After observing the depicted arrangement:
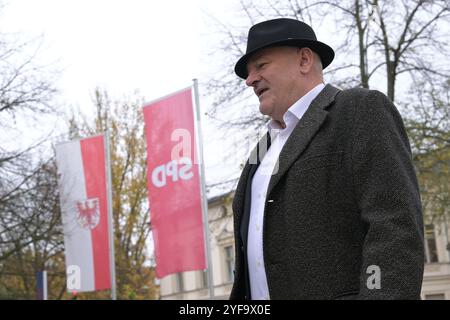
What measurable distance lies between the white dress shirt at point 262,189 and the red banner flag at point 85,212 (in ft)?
38.2

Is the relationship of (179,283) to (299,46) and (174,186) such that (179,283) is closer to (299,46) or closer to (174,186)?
(174,186)

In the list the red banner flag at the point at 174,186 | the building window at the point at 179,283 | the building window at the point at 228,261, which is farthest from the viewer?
the building window at the point at 179,283

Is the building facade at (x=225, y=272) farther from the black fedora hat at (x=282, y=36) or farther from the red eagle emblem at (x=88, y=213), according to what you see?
the black fedora hat at (x=282, y=36)

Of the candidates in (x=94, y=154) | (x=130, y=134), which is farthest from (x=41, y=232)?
(x=130, y=134)

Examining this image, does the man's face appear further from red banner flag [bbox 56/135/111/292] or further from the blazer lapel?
red banner flag [bbox 56/135/111/292]

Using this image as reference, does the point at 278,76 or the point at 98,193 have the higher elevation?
the point at 98,193

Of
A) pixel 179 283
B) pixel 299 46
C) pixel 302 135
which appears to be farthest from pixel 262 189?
pixel 179 283

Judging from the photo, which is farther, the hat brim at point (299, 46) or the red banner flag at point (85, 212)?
the red banner flag at point (85, 212)

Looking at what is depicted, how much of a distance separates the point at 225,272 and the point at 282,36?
141 feet

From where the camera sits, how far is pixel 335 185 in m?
2.43

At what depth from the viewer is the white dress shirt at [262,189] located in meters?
2.59

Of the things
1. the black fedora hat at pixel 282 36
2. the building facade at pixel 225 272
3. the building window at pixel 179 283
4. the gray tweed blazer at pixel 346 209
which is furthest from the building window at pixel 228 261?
the gray tweed blazer at pixel 346 209

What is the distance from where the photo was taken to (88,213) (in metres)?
14.6

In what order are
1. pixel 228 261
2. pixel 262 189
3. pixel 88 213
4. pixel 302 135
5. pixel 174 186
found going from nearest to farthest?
1. pixel 302 135
2. pixel 262 189
3. pixel 174 186
4. pixel 88 213
5. pixel 228 261
